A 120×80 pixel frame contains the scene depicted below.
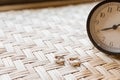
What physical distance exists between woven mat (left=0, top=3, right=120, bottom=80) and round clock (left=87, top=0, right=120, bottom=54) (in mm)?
75

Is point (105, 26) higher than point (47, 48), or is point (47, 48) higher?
point (105, 26)

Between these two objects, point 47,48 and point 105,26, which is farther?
point 47,48

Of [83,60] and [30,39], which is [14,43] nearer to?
[30,39]

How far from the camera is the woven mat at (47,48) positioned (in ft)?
3.55

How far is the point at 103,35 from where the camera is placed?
119 centimetres

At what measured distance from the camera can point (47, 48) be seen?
4.28 feet

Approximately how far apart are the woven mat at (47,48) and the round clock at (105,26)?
0.07 meters

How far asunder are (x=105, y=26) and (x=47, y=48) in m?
0.35

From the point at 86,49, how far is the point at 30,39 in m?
0.35

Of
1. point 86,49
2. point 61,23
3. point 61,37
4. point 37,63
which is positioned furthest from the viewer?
point 61,23

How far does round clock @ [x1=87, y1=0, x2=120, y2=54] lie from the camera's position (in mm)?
1152

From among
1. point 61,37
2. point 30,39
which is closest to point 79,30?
point 61,37

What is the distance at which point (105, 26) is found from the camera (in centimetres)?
118

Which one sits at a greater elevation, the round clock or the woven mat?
the round clock
